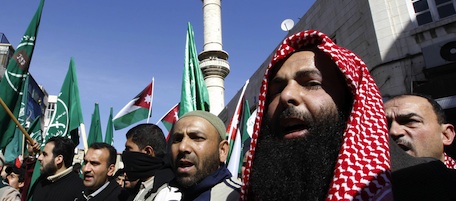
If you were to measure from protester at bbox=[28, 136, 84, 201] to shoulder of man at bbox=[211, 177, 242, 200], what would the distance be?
2.68 metres

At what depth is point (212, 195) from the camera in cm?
211

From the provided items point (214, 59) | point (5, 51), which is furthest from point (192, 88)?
point (5, 51)

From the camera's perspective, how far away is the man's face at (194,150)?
7.50 feet

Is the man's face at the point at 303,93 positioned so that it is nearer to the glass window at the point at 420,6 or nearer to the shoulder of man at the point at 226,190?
the shoulder of man at the point at 226,190

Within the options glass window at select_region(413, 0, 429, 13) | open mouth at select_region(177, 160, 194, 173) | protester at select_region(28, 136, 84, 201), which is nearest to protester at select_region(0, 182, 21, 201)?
protester at select_region(28, 136, 84, 201)

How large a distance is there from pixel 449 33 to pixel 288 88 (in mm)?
8904

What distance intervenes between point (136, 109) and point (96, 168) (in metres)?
2.83

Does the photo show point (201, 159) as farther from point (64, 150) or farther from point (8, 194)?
point (64, 150)

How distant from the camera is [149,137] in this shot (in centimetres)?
356

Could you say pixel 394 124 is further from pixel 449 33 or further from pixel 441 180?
pixel 449 33

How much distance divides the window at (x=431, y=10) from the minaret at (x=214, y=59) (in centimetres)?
1311

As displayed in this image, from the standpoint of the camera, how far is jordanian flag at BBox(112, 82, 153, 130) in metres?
6.67

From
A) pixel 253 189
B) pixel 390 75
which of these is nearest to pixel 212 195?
pixel 253 189

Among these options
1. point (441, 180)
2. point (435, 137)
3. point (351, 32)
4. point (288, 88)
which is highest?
point (351, 32)
